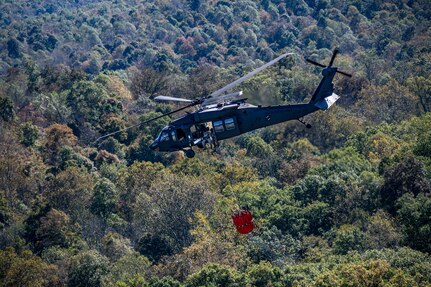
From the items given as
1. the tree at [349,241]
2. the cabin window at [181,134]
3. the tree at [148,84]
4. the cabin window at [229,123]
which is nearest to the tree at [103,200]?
the tree at [349,241]

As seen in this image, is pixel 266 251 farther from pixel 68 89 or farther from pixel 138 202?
pixel 68 89

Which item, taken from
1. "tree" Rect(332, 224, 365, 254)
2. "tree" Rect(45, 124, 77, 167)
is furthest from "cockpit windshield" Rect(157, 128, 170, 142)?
"tree" Rect(45, 124, 77, 167)

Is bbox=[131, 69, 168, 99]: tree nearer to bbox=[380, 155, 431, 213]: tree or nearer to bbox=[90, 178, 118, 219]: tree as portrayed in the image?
bbox=[90, 178, 118, 219]: tree

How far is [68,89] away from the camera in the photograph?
109 m

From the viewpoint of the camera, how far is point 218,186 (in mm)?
73312

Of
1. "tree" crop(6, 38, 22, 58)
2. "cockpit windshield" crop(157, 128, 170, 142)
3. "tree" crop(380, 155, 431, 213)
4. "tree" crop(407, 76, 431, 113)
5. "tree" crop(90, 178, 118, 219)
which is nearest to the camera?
"cockpit windshield" crop(157, 128, 170, 142)

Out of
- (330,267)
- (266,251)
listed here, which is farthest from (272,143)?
(330,267)

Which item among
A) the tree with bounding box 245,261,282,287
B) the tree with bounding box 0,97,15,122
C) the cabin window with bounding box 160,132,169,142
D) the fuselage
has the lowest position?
the tree with bounding box 0,97,15,122

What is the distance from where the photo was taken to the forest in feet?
182

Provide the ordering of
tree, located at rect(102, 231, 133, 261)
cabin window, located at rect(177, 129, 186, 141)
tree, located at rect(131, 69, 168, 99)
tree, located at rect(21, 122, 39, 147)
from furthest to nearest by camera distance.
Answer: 1. tree, located at rect(131, 69, 168, 99)
2. tree, located at rect(21, 122, 39, 147)
3. tree, located at rect(102, 231, 133, 261)
4. cabin window, located at rect(177, 129, 186, 141)

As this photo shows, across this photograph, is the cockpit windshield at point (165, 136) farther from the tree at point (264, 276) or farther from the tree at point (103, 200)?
the tree at point (103, 200)

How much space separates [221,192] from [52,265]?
18.6m

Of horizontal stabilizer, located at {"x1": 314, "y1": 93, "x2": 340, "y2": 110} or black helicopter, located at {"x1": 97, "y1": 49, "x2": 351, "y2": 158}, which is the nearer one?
black helicopter, located at {"x1": 97, "y1": 49, "x2": 351, "y2": 158}

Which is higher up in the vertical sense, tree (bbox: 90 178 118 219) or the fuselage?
the fuselage
